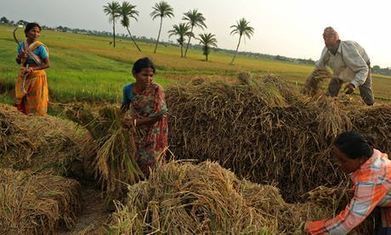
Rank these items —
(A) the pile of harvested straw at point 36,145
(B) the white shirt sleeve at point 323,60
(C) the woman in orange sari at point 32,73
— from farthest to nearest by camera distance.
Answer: (C) the woman in orange sari at point 32,73
(B) the white shirt sleeve at point 323,60
(A) the pile of harvested straw at point 36,145

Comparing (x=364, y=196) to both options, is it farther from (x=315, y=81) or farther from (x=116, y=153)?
(x=315, y=81)

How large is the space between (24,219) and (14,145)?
193cm

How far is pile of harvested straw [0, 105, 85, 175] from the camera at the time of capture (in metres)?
5.33

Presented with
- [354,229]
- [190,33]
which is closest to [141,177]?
[354,229]

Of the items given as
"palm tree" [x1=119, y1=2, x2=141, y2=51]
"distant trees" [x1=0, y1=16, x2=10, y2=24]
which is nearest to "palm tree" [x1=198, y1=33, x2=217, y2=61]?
"palm tree" [x1=119, y1=2, x2=141, y2=51]

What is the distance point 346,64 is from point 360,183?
323 cm

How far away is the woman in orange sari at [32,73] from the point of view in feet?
23.2

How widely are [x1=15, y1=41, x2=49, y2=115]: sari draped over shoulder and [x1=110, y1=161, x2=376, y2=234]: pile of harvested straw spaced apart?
4.75 m

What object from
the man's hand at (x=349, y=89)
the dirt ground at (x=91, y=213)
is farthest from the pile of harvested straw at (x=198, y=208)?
the man's hand at (x=349, y=89)

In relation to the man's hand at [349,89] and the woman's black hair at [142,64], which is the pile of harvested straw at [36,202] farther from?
the man's hand at [349,89]

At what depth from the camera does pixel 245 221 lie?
2941 millimetres

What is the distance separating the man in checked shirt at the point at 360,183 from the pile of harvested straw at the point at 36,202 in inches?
89.5

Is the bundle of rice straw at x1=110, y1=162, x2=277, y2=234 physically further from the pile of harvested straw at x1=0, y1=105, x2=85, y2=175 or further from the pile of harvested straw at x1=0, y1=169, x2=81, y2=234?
the pile of harvested straw at x1=0, y1=105, x2=85, y2=175

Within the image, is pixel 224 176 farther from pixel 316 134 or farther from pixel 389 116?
pixel 389 116
